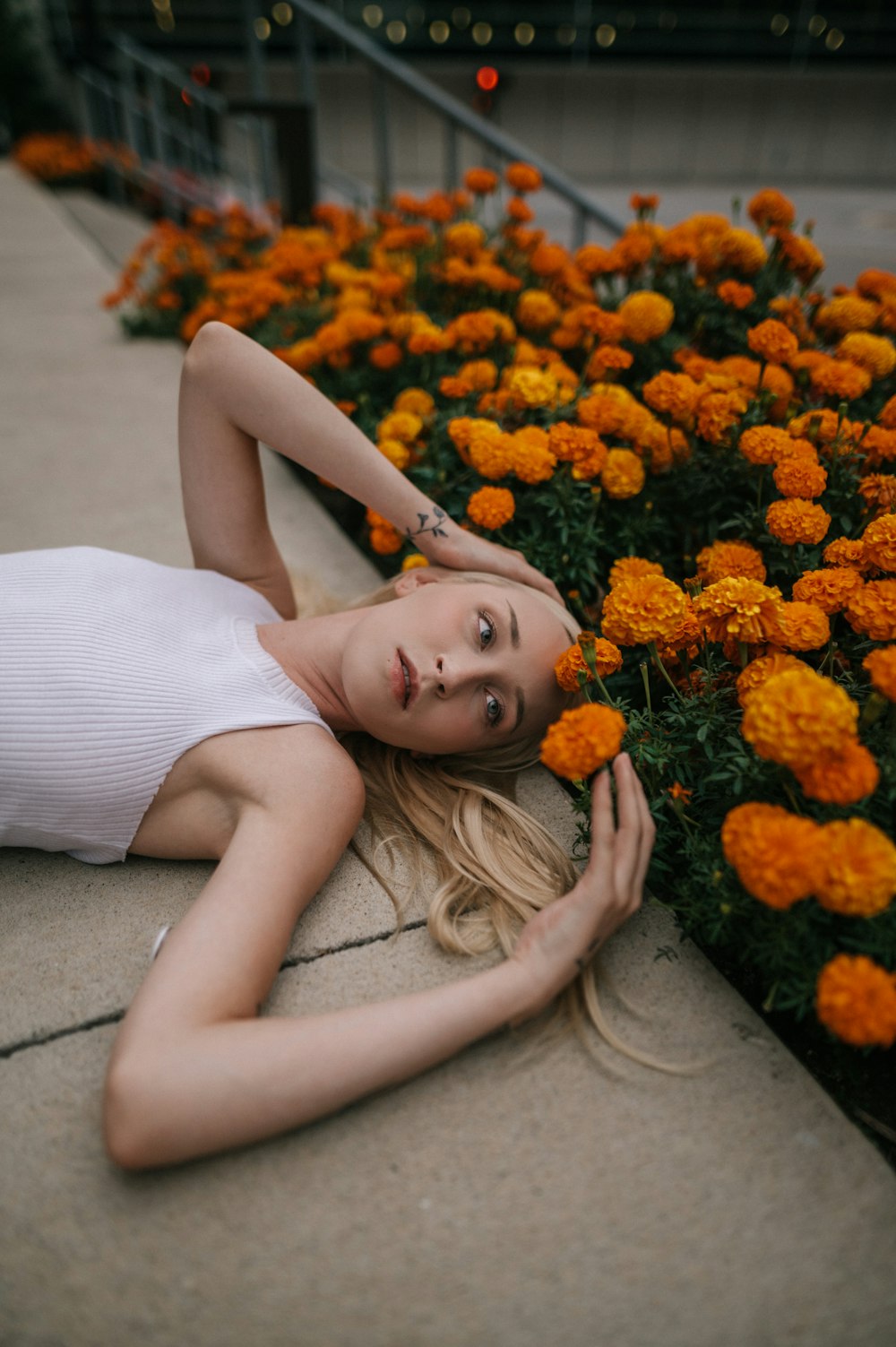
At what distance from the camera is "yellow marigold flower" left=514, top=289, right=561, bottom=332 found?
286cm

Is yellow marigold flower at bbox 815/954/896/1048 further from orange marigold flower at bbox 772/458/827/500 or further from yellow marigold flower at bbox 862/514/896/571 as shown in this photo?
orange marigold flower at bbox 772/458/827/500

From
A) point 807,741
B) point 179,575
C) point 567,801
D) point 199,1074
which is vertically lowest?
point 567,801

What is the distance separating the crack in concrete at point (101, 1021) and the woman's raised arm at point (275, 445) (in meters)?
0.88

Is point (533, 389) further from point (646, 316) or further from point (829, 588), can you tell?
point (829, 588)

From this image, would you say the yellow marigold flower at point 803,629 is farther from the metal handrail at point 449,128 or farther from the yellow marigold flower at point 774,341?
the metal handrail at point 449,128

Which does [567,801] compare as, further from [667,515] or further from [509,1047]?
[667,515]

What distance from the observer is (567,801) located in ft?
6.22

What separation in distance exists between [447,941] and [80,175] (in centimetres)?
1398

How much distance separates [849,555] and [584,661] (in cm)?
56

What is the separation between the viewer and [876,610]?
142cm

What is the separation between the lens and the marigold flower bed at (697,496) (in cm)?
116

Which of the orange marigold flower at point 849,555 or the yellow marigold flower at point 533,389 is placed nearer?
the orange marigold flower at point 849,555

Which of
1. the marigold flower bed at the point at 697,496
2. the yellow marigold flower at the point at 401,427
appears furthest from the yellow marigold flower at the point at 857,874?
the yellow marigold flower at the point at 401,427

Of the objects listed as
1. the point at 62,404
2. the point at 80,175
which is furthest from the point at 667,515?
the point at 80,175
